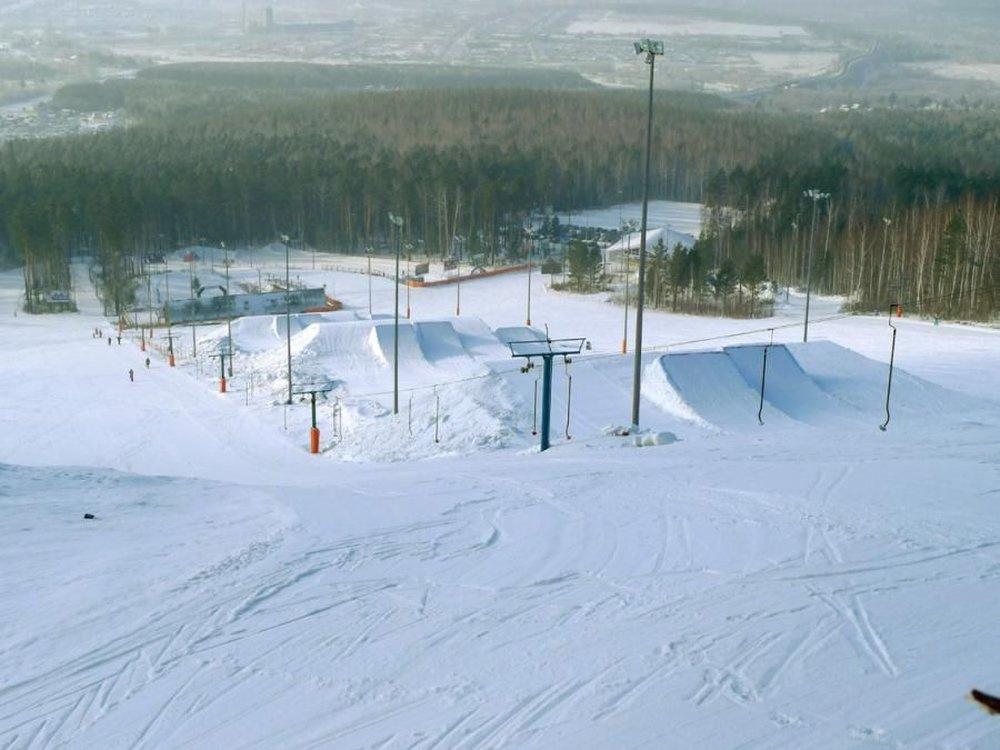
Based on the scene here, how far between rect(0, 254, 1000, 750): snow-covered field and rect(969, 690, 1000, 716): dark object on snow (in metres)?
0.05

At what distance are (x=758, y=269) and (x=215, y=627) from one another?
111 feet

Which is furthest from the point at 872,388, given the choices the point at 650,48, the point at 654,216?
the point at 654,216

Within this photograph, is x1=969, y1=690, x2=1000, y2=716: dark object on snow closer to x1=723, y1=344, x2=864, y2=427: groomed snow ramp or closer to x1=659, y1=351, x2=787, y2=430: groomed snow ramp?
x1=659, y1=351, x2=787, y2=430: groomed snow ramp

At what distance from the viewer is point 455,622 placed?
A: 19.3 feet

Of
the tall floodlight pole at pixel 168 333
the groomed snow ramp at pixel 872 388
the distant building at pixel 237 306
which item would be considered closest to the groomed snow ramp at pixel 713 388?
the groomed snow ramp at pixel 872 388

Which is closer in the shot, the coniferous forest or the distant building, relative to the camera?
the distant building

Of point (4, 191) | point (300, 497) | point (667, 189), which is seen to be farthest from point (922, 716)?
point (667, 189)

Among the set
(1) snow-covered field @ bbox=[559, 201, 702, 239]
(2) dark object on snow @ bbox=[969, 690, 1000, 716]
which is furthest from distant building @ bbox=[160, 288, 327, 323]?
(2) dark object on snow @ bbox=[969, 690, 1000, 716]

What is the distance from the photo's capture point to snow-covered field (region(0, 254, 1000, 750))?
15.6 ft

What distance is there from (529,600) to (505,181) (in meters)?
53.7

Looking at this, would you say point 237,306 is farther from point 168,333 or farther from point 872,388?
point 872,388

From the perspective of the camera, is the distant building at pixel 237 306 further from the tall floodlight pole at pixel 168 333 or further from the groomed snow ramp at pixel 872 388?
the groomed snow ramp at pixel 872 388

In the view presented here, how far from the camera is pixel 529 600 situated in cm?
622

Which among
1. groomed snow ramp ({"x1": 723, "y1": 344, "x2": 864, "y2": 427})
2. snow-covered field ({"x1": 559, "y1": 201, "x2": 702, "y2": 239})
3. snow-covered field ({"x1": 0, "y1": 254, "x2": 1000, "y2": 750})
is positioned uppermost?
snow-covered field ({"x1": 0, "y1": 254, "x2": 1000, "y2": 750})
